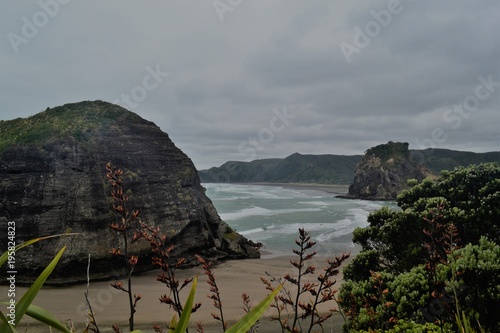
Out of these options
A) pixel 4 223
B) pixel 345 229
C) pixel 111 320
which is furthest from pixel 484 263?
pixel 345 229

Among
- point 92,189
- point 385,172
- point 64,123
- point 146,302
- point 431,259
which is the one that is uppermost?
point 64,123

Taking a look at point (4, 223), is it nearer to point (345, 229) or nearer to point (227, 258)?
point (227, 258)

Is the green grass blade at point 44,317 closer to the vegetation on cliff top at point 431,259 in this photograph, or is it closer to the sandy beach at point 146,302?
the vegetation on cliff top at point 431,259

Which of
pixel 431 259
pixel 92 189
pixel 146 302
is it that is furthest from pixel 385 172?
pixel 431 259

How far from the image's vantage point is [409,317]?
6.39m

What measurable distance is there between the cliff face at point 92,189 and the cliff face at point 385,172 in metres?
80.7

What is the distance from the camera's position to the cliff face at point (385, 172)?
9228 centimetres

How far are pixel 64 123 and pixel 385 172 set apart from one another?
93267 mm

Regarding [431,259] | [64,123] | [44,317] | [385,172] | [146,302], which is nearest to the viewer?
[44,317]

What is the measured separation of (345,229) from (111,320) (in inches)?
1073

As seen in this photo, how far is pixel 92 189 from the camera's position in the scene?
17359mm

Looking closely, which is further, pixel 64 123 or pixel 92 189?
pixel 64 123

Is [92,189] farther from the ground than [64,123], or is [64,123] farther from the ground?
[64,123]

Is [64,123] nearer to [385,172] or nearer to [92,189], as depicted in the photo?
[92,189]
